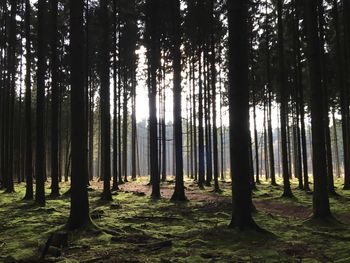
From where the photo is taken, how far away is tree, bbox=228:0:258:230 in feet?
27.2

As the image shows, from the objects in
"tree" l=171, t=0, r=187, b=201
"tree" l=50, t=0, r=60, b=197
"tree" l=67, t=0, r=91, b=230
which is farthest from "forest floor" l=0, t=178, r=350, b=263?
"tree" l=50, t=0, r=60, b=197

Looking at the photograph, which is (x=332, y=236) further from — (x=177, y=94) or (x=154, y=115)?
(x=154, y=115)

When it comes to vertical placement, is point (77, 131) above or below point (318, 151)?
above

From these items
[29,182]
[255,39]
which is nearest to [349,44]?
[255,39]

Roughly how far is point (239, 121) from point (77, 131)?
397 centimetres

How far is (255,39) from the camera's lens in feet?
70.8

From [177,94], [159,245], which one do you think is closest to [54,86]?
[177,94]

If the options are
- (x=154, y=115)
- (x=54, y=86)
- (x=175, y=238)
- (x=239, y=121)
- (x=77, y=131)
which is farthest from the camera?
(x=154, y=115)

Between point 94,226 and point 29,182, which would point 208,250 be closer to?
point 94,226

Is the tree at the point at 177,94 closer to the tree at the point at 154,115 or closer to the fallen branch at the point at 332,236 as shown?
the tree at the point at 154,115

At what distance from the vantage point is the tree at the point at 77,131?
926 cm

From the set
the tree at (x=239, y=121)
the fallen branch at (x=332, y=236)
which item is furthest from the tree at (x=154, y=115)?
→ the fallen branch at (x=332, y=236)

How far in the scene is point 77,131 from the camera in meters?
9.41

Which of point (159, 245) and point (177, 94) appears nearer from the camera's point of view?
point (159, 245)
